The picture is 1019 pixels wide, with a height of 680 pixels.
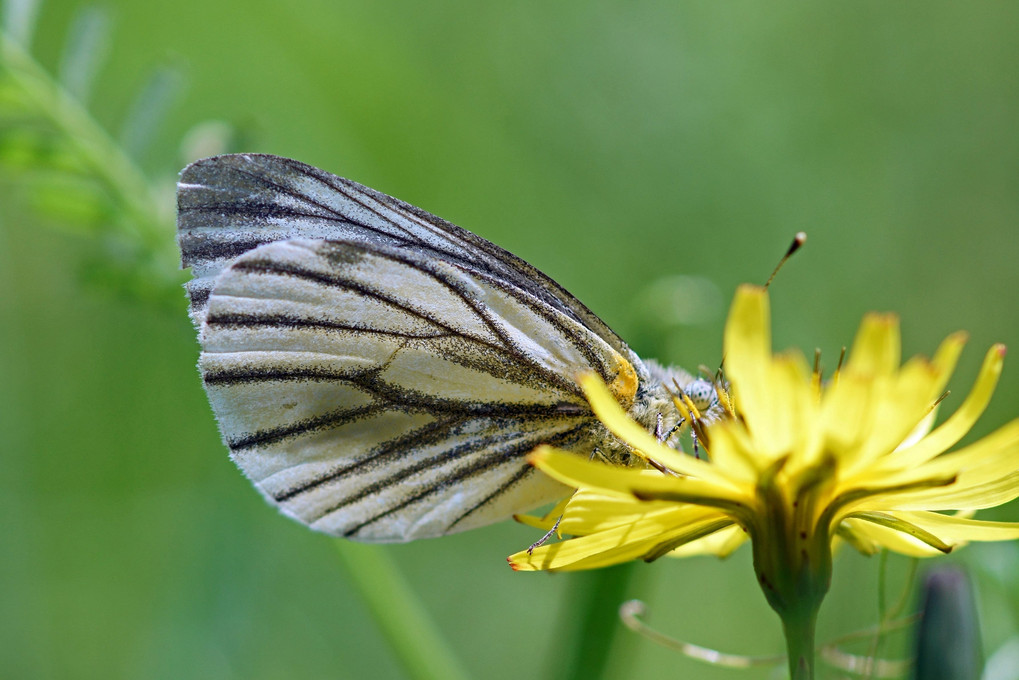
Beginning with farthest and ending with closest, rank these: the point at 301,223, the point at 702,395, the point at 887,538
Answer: the point at 301,223 < the point at 702,395 < the point at 887,538

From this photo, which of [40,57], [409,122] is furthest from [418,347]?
[40,57]

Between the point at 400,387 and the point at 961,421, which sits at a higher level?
the point at 961,421

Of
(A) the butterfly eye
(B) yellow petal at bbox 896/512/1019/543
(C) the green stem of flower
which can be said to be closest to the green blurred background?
(C) the green stem of flower

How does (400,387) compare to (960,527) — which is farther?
(400,387)

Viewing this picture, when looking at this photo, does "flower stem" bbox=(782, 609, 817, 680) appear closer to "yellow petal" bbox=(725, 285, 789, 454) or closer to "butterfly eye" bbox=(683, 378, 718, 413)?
"yellow petal" bbox=(725, 285, 789, 454)

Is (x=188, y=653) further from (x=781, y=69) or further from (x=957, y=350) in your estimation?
(x=781, y=69)

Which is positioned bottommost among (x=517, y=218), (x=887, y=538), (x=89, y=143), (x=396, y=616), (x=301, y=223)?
(x=396, y=616)

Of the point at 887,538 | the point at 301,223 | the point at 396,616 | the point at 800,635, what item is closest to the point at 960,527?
the point at 887,538

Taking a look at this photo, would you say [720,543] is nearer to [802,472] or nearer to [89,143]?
[802,472]
